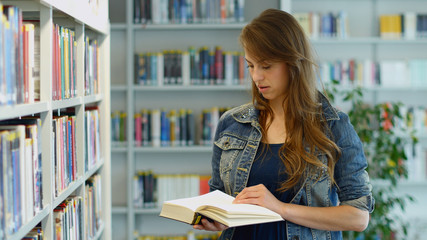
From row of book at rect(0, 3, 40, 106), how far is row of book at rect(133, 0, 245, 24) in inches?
116

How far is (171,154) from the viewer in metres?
4.59

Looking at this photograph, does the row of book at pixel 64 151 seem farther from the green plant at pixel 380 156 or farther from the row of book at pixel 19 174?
the green plant at pixel 380 156

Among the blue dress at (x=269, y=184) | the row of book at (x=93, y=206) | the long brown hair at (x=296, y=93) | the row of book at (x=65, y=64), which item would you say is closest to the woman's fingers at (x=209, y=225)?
the blue dress at (x=269, y=184)

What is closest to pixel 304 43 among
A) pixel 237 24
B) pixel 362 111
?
pixel 362 111

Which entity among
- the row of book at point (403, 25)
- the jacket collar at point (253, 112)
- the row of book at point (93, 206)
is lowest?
the row of book at point (93, 206)

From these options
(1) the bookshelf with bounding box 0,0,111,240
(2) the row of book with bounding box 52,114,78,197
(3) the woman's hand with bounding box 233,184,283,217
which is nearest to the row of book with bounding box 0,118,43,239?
(1) the bookshelf with bounding box 0,0,111,240

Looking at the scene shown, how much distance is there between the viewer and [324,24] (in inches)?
182

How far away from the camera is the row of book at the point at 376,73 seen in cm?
464

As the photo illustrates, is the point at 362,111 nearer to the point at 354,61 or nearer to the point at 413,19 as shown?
the point at 354,61

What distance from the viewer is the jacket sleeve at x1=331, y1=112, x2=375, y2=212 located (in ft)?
5.58

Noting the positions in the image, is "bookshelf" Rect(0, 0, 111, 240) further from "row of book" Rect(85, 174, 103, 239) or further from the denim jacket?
the denim jacket

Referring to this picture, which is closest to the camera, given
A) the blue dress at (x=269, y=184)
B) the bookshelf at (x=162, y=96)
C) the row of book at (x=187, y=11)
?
the blue dress at (x=269, y=184)

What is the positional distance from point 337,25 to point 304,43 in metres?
3.05

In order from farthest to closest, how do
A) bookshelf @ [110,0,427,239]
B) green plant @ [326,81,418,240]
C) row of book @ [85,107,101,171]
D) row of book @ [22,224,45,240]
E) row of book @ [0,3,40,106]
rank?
bookshelf @ [110,0,427,239] → green plant @ [326,81,418,240] → row of book @ [85,107,101,171] → row of book @ [22,224,45,240] → row of book @ [0,3,40,106]
